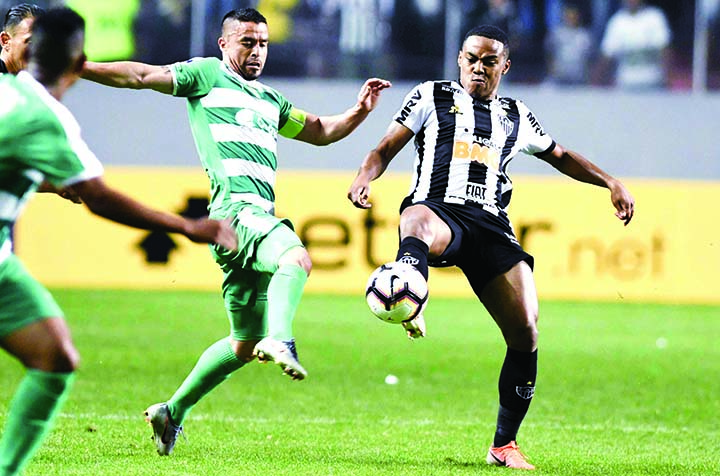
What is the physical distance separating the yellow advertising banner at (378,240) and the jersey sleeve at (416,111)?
11188 millimetres

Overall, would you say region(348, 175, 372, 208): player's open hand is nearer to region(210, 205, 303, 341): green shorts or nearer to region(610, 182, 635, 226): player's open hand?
region(210, 205, 303, 341): green shorts

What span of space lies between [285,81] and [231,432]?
14.0 meters

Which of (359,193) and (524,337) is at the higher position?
(359,193)

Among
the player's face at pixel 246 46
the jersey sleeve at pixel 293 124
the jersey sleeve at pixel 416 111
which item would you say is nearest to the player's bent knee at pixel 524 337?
the jersey sleeve at pixel 416 111

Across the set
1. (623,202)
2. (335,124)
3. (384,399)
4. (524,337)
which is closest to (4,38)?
(335,124)

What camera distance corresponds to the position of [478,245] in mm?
6816

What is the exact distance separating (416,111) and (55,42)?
2796mm

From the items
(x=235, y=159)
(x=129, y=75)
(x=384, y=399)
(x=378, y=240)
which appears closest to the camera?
(x=129, y=75)

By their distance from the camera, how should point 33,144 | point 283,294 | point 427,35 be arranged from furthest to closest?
point 427,35
point 283,294
point 33,144

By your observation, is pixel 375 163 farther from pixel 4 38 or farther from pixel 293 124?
pixel 4 38

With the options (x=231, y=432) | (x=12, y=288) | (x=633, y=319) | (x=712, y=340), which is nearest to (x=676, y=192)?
(x=633, y=319)

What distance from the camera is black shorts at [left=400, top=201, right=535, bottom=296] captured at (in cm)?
676

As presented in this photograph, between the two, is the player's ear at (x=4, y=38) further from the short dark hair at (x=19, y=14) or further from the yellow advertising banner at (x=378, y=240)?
the yellow advertising banner at (x=378, y=240)

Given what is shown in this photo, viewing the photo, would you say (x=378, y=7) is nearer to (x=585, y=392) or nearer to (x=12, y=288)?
(x=585, y=392)
